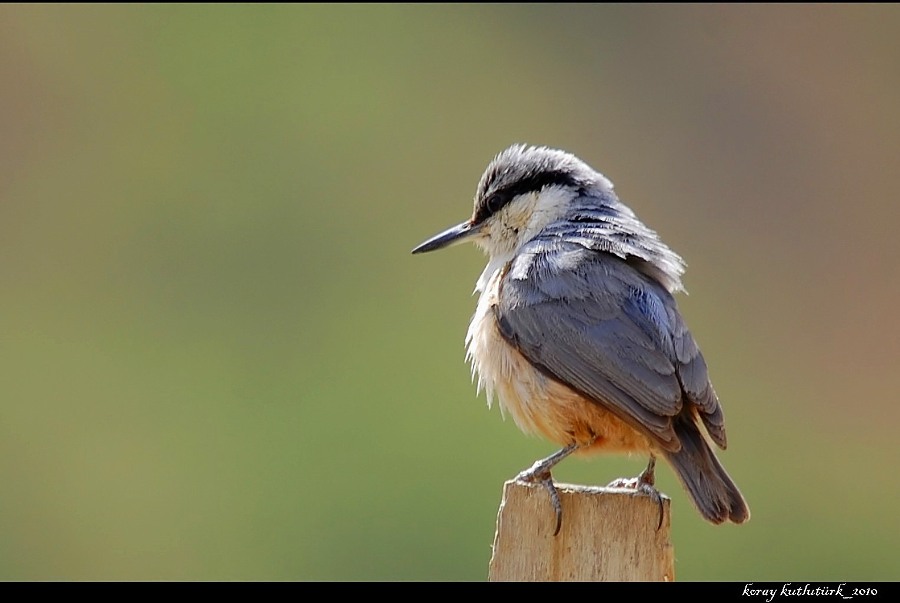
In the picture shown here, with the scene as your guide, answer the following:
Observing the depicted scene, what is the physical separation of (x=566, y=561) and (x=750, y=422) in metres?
6.39

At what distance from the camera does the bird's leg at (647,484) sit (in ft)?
12.6

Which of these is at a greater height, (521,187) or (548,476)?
(521,187)

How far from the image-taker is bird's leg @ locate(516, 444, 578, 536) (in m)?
3.80

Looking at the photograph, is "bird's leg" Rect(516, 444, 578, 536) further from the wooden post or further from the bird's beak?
the bird's beak

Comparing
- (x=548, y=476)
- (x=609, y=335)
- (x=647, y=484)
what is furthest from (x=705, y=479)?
(x=609, y=335)

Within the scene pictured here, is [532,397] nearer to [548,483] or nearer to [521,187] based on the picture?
[548,483]

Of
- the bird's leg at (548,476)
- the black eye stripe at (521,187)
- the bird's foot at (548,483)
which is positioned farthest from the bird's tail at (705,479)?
the black eye stripe at (521,187)

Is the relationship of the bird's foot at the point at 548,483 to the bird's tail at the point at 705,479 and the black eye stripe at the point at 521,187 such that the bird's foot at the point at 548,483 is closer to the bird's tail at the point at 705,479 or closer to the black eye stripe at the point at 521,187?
the bird's tail at the point at 705,479

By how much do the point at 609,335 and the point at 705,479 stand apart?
0.67m

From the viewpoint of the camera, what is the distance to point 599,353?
4863 mm

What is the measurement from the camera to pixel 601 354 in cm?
486

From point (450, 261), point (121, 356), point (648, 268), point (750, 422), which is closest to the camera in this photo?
point (648, 268)
